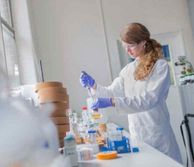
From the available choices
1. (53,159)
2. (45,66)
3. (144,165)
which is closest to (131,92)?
(144,165)

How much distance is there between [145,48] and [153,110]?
40 centimetres

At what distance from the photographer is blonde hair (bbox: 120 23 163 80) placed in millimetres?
1871

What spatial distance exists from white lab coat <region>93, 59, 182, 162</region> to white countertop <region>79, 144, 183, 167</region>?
16.3 inches

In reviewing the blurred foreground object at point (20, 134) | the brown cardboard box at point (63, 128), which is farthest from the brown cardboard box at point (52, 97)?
the blurred foreground object at point (20, 134)

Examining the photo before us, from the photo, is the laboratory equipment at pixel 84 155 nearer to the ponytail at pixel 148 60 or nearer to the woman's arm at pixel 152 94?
the woman's arm at pixel 152 94

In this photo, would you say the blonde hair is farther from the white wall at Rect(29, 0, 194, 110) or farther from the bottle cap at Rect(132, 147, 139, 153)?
the white wall at Rect(29, 0, 194, 110)

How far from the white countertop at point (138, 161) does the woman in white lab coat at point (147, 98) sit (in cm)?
42

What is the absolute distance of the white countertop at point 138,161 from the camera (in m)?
1.14

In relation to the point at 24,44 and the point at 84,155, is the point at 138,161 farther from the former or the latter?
the point at 24,44

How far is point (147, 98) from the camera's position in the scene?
1.76 meters

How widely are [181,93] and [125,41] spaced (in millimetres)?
1736

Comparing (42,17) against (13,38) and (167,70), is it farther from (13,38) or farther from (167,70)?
(167,70)

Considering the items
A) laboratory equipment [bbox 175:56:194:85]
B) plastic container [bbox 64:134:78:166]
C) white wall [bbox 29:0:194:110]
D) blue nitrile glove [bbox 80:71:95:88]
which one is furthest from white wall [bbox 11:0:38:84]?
plastic container [bbox 64:134:78:166]

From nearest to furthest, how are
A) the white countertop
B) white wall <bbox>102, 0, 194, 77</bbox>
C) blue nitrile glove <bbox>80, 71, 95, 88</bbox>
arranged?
1. the white countertop
2. blue nitrile glove <bbox>80, 71, 95, 88</bbox>
3. white wall <bbox>102, 0, 194, 77</bbox>
